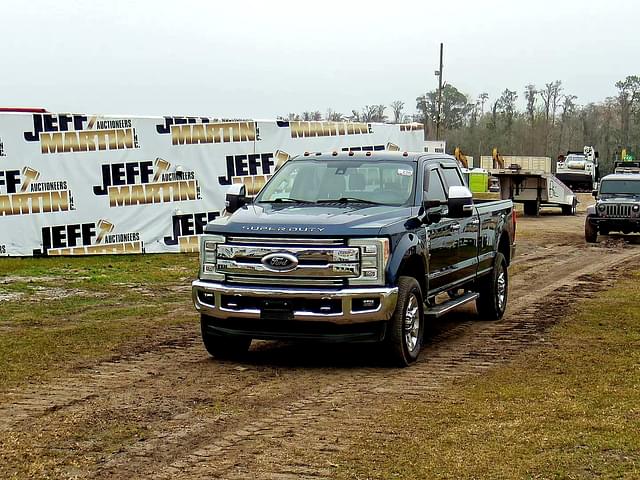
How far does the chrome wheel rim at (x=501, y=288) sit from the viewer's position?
40.7 feet

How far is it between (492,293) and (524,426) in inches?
211

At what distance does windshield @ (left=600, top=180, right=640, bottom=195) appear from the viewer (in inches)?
1024

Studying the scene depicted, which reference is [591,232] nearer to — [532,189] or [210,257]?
[532,189]

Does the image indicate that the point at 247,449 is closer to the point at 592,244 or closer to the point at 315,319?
the point at 315,319

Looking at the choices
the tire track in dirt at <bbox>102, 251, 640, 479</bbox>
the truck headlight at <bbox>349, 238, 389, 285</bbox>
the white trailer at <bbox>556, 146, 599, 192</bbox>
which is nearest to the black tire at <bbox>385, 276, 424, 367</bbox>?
the tire track in dirt at <bbox>102, 251, 640, 479</bbox>

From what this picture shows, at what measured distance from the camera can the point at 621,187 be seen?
26.2 metres

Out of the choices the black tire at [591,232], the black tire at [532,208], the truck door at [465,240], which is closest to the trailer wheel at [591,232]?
the black tire at [591,232]

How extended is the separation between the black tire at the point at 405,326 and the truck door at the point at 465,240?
4.89 ft

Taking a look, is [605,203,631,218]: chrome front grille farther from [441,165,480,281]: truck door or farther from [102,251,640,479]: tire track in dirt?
[441,165,480,281]: truck door

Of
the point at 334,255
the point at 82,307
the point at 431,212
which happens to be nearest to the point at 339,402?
the point at 334,255

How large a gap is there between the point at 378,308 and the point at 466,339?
2.58 metres

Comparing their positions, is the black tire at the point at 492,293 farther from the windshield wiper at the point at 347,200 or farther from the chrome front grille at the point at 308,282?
the chrome front grille at the point at 308,282

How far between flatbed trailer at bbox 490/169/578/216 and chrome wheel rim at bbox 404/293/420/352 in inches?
1073

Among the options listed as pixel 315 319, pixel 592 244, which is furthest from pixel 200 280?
pixel 592 244
